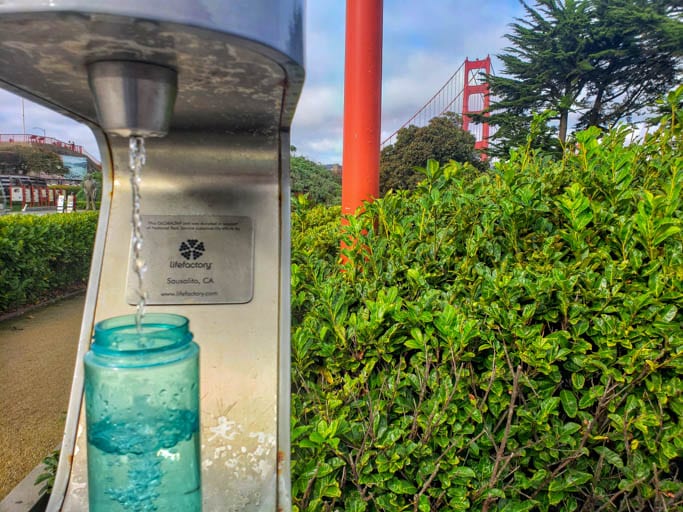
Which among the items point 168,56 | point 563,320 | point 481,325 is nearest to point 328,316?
point 481,325

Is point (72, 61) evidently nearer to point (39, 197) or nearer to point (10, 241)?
point (10, 241)

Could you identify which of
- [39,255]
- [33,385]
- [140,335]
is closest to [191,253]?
[140,335]

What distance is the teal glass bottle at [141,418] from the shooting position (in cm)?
68

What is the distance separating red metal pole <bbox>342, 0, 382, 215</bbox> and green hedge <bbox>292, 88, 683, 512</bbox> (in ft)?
5.29

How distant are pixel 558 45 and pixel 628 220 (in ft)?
81.9

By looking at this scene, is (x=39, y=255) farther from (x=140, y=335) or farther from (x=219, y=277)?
(x=140, y=335)

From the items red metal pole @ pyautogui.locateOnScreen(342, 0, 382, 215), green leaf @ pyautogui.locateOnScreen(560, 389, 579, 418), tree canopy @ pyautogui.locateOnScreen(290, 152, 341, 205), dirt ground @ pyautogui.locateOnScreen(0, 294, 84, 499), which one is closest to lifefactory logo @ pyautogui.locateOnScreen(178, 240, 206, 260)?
green leaf @ pyautogui.locateOnScreen(560, 389, 579, 418)

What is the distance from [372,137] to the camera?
3049mm

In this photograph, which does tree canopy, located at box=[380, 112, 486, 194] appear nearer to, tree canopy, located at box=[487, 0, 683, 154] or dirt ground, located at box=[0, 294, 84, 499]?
tree canopy, located at box=[487, 0, 683, 154]

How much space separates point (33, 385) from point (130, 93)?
4002 millimetres

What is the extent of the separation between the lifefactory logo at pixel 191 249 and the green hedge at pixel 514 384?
1.33 ft

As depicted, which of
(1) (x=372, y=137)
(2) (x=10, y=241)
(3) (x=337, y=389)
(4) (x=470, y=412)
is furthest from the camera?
(2) (x=10, y=241)

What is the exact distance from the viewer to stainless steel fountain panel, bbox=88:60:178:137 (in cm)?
69

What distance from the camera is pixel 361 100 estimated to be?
298cm
